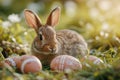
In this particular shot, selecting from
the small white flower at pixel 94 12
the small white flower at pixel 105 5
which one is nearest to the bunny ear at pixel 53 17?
the small white flower at pixel 94 12

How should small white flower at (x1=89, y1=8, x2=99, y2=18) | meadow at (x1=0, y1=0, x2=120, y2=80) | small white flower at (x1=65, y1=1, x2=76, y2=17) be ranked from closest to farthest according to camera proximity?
meadow at (x1=0, y1=0, x2=120, y2=80)
small white flower at (x1=89, y1=8, x2=99, y2=18)
small white flower at (x1=65, y1=1, x2=76, y2=17)

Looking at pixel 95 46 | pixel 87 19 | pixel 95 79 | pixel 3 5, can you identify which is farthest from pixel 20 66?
pixel 3 5

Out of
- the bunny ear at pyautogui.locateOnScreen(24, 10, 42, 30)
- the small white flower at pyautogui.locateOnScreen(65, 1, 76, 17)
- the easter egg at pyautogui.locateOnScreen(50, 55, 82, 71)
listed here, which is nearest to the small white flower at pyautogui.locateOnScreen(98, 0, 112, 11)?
the small white flower at pyautogui.locateOnScreen(65, 1, 76, 17)

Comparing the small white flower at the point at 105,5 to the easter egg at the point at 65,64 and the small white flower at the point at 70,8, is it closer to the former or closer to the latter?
the small white flower at the point at 70,8

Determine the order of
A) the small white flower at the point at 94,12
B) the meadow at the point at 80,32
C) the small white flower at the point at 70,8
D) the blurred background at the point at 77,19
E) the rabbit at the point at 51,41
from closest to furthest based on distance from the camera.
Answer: the meadow at the point at 80,32 → the rabbit at the point at 51,41 → the blurred background at the point at 77,19 → the small white flower at the point at 94,12 → the small white flower at the point at 70,8

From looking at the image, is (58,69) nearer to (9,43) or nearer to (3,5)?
(9,43)

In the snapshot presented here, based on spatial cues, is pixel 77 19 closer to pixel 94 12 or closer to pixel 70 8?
pixel 94 12

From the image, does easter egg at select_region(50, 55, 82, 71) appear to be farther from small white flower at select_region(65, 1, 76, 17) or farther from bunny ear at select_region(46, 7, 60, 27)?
small white flower at select_region(65, 1, 76, 17)
